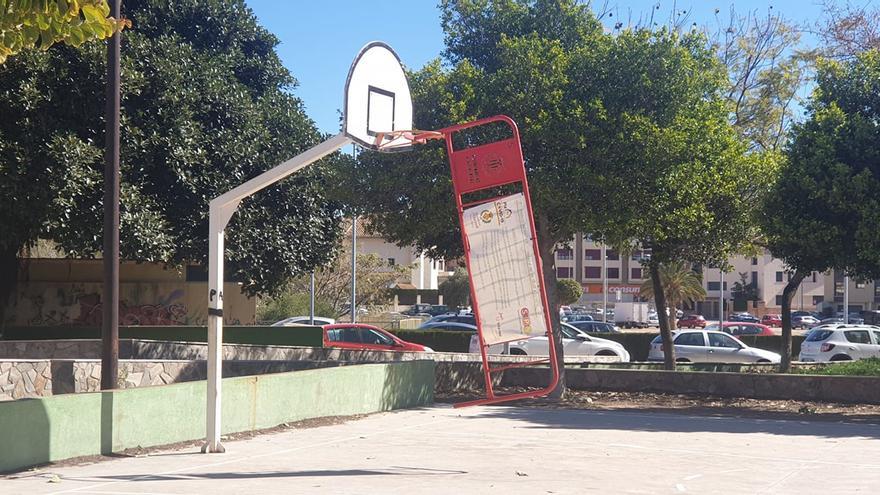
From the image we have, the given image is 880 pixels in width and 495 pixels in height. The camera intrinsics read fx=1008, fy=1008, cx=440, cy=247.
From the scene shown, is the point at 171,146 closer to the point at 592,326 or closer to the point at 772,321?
the point at 592,326

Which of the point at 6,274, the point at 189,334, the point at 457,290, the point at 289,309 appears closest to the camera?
the point at 6,274

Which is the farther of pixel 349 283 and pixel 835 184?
pixel 349 283

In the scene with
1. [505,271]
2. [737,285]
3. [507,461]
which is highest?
[505,271]

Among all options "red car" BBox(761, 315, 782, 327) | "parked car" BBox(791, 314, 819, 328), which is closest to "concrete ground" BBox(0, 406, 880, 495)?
"parked car" BBox(791, 314, 819, 328)

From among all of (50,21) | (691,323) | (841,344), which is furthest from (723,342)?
(691,323)

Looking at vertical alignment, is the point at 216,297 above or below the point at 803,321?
above

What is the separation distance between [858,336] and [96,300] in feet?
79.3

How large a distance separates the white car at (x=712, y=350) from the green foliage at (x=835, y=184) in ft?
37.7

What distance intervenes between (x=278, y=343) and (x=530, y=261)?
20592 millimetres

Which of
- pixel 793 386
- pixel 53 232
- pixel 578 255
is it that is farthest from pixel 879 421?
Result: pixel 578 255

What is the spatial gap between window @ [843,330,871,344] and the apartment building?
198ft

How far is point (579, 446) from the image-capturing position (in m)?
13.2

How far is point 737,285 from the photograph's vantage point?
96.7m

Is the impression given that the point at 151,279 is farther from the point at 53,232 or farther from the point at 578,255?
the point at 578,255
